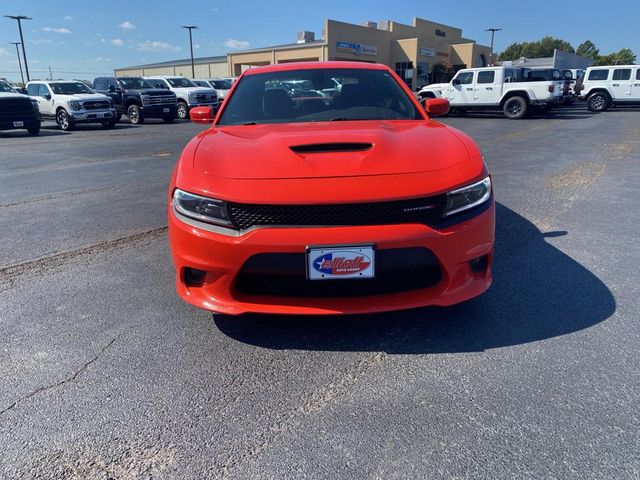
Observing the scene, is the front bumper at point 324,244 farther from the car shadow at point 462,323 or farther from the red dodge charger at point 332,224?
the car shadow at point 462,323

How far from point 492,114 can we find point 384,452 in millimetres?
23911

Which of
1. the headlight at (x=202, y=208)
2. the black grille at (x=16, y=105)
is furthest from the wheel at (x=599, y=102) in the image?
the headlight at (x=202, y=208)

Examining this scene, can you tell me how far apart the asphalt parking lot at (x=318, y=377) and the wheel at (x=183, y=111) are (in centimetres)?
1821

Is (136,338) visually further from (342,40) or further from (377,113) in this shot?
(342,40)

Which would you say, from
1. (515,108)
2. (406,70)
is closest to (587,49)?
(406,70)

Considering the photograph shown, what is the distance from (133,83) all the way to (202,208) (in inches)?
801

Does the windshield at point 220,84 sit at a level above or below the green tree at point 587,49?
below

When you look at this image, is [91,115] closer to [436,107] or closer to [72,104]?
[72,104]

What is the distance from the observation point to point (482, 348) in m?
2.59

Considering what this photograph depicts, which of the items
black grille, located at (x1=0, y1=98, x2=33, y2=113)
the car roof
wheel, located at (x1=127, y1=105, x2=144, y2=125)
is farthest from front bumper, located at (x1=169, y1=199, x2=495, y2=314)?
wheel, located at (x1=127, y1=105, x2=144, y2=125)

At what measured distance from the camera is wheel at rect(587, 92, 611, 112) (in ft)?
76.9

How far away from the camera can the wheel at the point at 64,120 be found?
17406 millimetres

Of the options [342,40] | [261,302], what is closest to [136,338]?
[261,302]

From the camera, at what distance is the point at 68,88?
18047 mm
